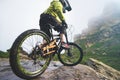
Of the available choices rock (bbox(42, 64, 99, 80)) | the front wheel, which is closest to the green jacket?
the front wheel

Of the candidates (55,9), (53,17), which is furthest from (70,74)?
(55,9)

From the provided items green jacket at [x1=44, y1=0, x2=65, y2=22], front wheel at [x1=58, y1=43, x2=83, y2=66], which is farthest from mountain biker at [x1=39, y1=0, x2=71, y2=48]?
front wheel at [x1=58, y1=43, x2=83, y2=66]

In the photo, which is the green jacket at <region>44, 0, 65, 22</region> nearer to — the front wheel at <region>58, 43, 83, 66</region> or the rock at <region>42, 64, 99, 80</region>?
the front wheel at <region>58, 43, 83, 66</region>

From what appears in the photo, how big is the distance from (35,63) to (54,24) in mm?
2265

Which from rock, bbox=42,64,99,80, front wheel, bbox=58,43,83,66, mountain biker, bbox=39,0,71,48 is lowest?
rock, bbox=42,64,99,80

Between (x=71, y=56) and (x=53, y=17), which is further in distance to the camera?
(x=71, y=56)

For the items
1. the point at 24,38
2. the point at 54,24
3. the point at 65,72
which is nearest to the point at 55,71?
the point at 65,72

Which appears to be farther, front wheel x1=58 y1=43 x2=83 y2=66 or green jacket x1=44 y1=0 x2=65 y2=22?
front wheel x1=58 y1=43 x2=83 y2=66

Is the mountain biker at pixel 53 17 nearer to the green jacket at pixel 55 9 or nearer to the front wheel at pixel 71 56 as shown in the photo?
the green jacket at pixel 55 9

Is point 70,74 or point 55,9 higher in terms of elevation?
point 55,9

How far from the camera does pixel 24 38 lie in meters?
9.53

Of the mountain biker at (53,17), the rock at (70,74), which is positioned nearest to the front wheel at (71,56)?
the rock at (70,74)

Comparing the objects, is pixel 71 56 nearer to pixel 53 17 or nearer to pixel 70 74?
pixel 70 74

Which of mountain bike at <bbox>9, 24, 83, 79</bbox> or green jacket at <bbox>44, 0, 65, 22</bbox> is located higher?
green jacket at <bbox>44, 0, 65, 22</bbox>
